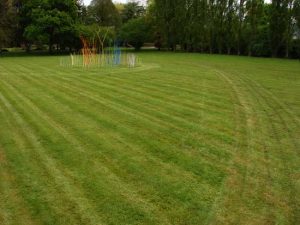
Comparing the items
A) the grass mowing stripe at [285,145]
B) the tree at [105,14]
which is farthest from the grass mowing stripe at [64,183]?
the tree at [105,14]

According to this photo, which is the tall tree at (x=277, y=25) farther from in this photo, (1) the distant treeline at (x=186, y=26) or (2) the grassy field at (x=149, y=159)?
(2) the grassy field at (x=149, y=159)

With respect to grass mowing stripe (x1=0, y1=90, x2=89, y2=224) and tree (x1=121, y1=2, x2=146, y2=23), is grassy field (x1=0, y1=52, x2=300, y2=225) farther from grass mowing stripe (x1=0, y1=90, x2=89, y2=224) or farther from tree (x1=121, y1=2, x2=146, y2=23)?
tree (x1=121, y1=2, x2=146, y2=23)

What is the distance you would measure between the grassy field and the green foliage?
3584cm

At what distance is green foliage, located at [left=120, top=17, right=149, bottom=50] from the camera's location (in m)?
47.4

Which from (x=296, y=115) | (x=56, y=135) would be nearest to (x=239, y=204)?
(x=56, y=135)

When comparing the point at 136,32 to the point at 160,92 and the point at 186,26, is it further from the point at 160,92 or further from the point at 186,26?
the point at 160,92

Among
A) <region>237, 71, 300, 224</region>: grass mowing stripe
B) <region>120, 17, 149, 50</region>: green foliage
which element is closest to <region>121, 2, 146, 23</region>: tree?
<region>120, 17, 149, 50</region>: green foliage

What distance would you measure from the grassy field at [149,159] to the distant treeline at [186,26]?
892 inches

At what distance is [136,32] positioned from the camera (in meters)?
47.3

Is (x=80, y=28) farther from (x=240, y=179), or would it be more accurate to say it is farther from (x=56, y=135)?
(x=240, y=179)

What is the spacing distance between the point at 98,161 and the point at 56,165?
71 centimetres

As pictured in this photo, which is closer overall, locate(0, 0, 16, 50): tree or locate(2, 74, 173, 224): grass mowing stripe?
locate(2, 74, 173, 224): grass mowing stripe

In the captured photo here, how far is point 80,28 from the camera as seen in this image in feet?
135

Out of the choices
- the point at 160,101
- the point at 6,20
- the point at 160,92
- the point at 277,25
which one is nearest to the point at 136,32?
the point at 6,20
